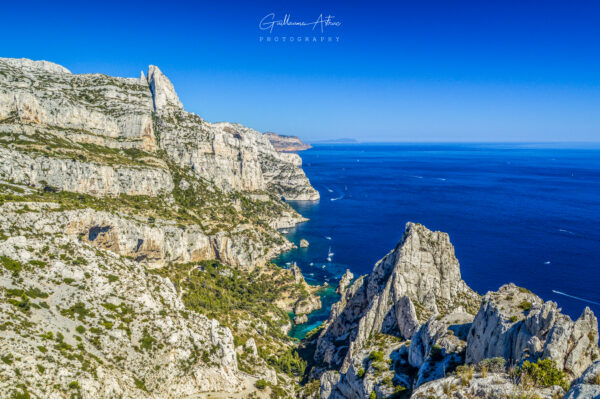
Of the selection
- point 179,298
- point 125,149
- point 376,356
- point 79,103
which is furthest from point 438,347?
point 79,103

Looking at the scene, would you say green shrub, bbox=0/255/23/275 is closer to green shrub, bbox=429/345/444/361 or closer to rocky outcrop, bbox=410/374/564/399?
green shrub, bbox=429/345/444/361

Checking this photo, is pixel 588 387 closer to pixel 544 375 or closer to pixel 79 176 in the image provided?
pixel 544 375

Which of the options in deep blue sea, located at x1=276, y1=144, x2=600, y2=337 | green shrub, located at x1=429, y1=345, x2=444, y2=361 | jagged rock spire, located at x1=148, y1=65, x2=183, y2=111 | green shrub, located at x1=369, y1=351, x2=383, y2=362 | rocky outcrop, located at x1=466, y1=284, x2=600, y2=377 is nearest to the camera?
rocky outcrop, located at x1=466, y1=284, x2=600, y2=377

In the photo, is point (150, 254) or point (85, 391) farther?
point (150, 254)

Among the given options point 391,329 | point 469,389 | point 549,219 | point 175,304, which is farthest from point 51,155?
point 549,219

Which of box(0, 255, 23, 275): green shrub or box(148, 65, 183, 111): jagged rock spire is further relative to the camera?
box(148, 65, 183, 111): jagged rock spire

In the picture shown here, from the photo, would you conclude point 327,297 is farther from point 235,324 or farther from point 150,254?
point 150,254

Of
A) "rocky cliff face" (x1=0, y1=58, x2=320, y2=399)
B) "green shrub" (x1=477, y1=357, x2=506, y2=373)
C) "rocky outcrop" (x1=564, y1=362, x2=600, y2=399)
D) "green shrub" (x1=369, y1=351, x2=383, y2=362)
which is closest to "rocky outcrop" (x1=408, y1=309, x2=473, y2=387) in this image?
"green shrub" (x1=369, y1=351, x2=383, y2=362)
